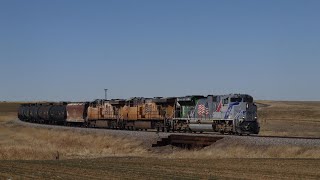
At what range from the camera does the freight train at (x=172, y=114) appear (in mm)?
38094

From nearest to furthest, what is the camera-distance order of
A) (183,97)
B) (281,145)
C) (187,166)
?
(187,166) < (281,145) < (183,97)

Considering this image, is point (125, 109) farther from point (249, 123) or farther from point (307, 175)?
point (307, 175)

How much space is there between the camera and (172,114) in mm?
46156

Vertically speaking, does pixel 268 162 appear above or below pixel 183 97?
below

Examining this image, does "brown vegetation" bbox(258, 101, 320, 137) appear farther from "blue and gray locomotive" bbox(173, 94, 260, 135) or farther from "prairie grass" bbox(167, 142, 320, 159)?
"prairie grass" bbox(167, 142, 320, 159)

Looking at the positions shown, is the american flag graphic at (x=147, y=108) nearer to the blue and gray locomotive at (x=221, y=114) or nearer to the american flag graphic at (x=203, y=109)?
the blue and gray locomotive at (x=221, y=114)

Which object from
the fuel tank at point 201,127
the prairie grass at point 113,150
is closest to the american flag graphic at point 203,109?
the fuel tank at point 201,127

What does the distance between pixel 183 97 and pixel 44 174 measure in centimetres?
2899

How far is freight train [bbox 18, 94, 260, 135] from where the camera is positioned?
3809cm

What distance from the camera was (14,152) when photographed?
31.1 metres

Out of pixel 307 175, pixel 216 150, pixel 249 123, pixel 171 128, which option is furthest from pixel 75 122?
pixel 307 175

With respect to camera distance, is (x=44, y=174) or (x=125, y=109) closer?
(x=44, y=174)

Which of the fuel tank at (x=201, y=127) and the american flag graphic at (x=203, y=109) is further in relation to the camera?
the american flag graphic at (x=203, y=109)

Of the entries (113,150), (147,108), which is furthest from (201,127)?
(147,108)
